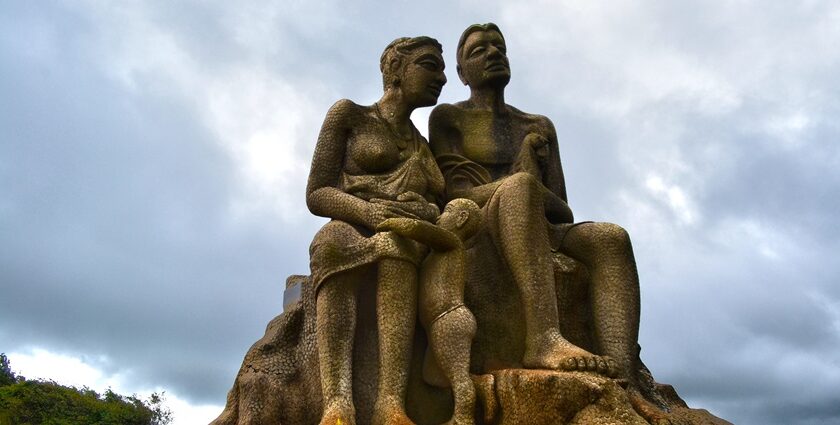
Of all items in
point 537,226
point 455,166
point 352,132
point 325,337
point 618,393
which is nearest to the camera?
point 618,393

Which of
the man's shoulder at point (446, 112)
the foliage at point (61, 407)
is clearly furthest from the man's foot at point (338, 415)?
the foliage at point (61, 407)

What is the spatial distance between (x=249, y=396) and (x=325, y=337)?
2.77 feet

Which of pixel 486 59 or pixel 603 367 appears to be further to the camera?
pixel 486 59

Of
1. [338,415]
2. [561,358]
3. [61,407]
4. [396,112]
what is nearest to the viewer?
[338,415]

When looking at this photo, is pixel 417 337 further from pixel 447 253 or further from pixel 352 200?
pixel 352 200

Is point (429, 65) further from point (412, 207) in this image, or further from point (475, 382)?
point (475, 382)

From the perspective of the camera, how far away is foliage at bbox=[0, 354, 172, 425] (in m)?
20.2

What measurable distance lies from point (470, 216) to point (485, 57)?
79.1 inches

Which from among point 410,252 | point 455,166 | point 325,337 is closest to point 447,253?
point 410,252

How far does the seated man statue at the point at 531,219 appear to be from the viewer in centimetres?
609

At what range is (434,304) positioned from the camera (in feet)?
19.6

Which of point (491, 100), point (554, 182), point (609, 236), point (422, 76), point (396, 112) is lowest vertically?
point (609, 236)

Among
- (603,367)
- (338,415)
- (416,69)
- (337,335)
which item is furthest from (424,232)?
(416,69)

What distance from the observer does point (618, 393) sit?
542cm
